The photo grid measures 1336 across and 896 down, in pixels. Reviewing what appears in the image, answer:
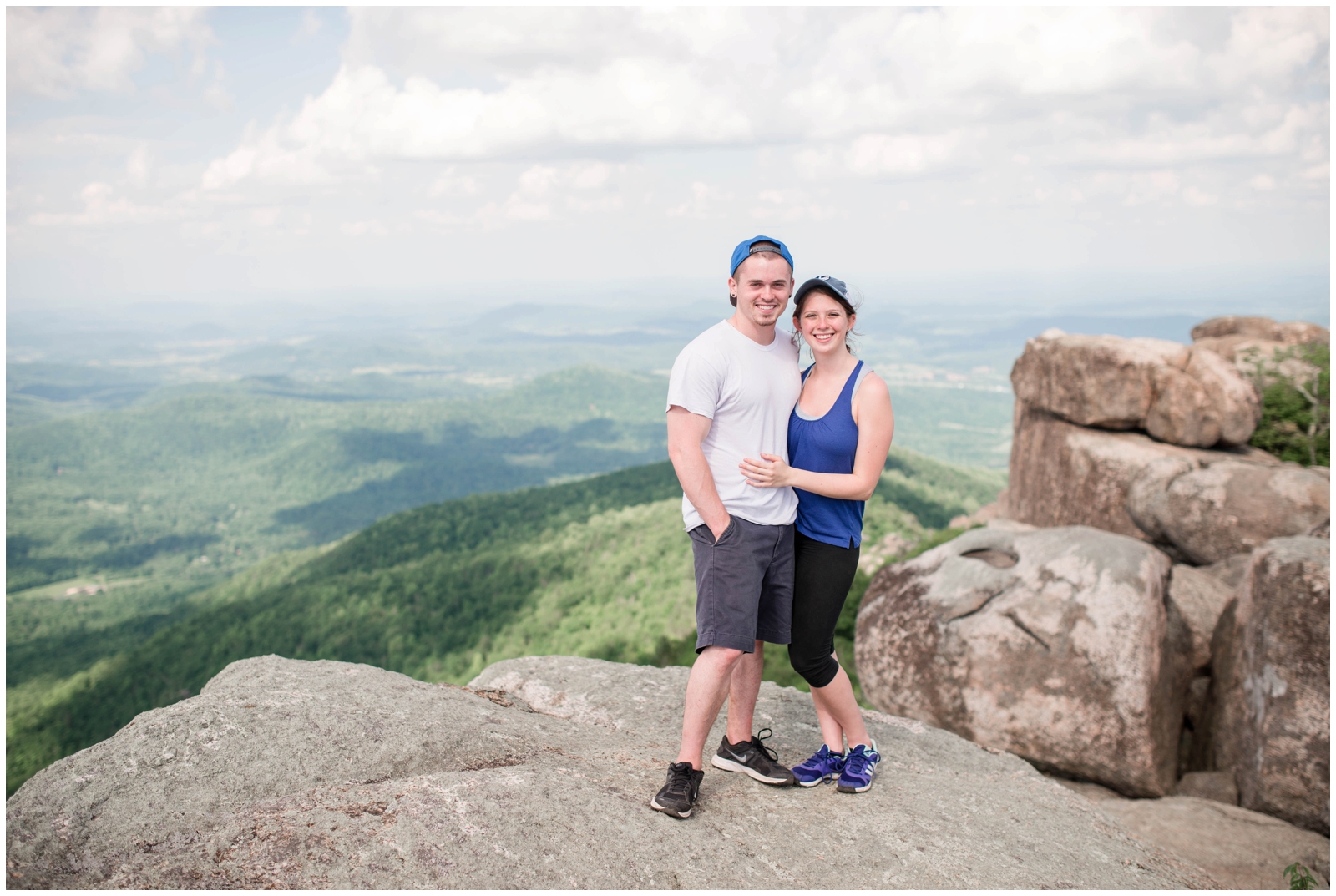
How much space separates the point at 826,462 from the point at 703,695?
1.48m

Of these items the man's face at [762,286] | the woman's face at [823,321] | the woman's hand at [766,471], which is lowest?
the woman's hand at [766,471]

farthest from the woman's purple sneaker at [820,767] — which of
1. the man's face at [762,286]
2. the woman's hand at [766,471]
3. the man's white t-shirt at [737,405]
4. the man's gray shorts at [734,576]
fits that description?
the man's face at [762,286]

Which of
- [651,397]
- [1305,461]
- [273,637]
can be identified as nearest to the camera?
[1305,461]

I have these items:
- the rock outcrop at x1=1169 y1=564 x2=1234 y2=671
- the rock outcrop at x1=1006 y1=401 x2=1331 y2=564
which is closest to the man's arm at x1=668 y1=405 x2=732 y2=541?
the rock outcrop at x1=1169 y1=564 x2=1234 y2=671

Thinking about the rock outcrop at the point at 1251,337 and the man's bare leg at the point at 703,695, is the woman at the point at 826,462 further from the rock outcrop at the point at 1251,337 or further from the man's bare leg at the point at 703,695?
the rock outcrop at the point at 1251,337

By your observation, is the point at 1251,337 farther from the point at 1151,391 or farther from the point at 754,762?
the point at 754,762

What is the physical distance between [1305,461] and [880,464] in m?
14.1

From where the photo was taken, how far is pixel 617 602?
3027 cm

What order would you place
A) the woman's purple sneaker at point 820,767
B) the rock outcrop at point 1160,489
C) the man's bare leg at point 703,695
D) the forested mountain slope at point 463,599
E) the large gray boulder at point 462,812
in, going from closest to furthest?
the large gray boulder at point 462,812, the man's bare leg at point 703,695, the woman's purple sneaker at point 820,767, the rock outcrop at point 1160,489, the forested mountain slope at point 463,599

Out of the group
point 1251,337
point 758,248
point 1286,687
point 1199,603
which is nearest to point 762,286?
point 758,248

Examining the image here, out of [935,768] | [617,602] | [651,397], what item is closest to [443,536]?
[617,602]

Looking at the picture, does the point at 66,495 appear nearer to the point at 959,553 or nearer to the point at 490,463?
the point at 490,463

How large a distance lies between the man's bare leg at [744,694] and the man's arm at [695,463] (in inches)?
44.1

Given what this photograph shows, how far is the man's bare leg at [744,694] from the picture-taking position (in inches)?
198
